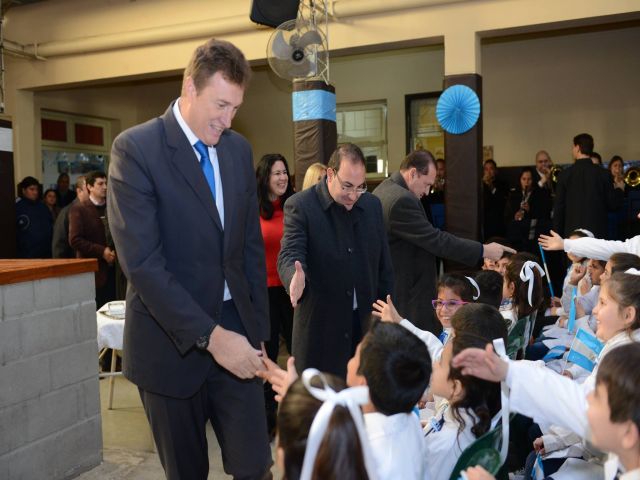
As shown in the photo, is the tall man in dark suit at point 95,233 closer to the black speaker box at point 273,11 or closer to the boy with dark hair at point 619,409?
the black speaker box at point 273,11

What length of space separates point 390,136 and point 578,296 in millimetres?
7042

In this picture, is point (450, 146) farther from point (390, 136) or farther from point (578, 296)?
point (390, 136)

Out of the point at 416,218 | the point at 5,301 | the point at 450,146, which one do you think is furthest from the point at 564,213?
the point at 5,301

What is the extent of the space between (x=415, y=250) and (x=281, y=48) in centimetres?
324

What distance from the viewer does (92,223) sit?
17.5ft

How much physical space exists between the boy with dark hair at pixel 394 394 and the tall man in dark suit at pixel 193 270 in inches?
12.7

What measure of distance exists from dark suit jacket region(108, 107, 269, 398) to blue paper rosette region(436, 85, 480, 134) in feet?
16.3

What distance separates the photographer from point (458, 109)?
260 inches

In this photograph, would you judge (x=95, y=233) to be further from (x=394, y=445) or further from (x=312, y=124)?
(x=394, y=445)

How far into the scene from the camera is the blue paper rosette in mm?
6562

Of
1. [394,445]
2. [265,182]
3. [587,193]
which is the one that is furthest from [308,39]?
[394,445]

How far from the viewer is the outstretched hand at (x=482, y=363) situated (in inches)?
63.8

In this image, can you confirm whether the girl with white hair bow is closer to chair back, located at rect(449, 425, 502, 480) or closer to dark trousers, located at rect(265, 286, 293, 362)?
chair back, located at rect(449, 425, 502, 480)

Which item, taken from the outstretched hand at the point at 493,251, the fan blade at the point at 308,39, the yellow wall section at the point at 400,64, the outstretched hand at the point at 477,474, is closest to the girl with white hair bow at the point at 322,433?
the outstretched hand at the point at 477,474
